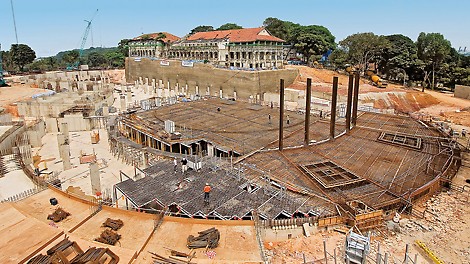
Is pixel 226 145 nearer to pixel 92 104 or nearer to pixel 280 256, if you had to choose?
pixel 280 256

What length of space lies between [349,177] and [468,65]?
5450 centimetres

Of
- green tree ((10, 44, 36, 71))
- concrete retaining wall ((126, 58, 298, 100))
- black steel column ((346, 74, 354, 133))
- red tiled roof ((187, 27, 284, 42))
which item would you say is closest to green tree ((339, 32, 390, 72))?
concrete retaining wall ((126, 58, 298, 100))

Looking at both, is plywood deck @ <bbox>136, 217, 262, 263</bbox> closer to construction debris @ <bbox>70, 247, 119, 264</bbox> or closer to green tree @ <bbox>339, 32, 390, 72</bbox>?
construction debris @ <bbox>70, 247, 119, 264</bbox>

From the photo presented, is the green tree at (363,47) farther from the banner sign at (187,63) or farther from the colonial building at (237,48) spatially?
the banner sign at (187,63)

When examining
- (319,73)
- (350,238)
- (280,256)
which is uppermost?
(319,73)

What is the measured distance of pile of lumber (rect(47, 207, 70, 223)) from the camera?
1439cm

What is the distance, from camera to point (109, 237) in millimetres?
12797

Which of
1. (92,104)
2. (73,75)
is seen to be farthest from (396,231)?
(73,75)

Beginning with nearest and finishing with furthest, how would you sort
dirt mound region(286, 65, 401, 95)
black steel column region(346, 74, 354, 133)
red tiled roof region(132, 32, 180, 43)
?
black steel column region(346, 74, 354, 133), dirt mound region(286, 65, 401, 95), red tiled roof region(132, 32, 180, 43)

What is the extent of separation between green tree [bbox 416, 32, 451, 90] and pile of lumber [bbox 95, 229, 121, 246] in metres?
58.8

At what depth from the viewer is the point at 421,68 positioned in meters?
56.3

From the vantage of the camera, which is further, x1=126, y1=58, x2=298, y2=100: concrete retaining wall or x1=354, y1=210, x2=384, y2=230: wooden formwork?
x1=126, y1=58, x2=298, y2=100: concrete retaining wall

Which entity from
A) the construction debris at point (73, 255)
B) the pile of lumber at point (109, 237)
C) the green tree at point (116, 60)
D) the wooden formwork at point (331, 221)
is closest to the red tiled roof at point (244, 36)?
the green tree at point (116, 60)

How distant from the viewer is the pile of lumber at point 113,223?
540 inches
